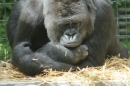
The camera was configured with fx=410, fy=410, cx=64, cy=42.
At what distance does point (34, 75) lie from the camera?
145 inches

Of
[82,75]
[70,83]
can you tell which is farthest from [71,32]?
[70,83]

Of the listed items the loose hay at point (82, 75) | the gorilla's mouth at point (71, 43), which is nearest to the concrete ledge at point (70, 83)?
the loose hay at point (82, 75)

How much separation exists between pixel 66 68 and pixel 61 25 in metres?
0.39

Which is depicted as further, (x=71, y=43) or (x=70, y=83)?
(x=71, y=43)

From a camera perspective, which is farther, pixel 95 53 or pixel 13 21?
pixel 13 21

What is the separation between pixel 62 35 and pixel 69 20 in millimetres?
172

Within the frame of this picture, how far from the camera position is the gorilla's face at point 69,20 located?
143 inches

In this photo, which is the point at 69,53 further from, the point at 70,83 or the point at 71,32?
the point at 70,83

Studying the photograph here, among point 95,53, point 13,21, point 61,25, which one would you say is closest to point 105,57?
point 95,53

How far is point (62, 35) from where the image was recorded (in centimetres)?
372

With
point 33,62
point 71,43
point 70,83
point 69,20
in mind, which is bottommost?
point 70,83

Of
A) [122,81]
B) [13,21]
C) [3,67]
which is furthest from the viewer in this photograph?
[13,21]

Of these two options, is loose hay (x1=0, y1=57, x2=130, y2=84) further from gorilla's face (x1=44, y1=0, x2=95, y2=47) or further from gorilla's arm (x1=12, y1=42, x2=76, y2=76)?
gorilla's face (x1=44, y1=0, x2=95, y2=47)

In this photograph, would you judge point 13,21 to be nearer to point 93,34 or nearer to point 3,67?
point 3,67
